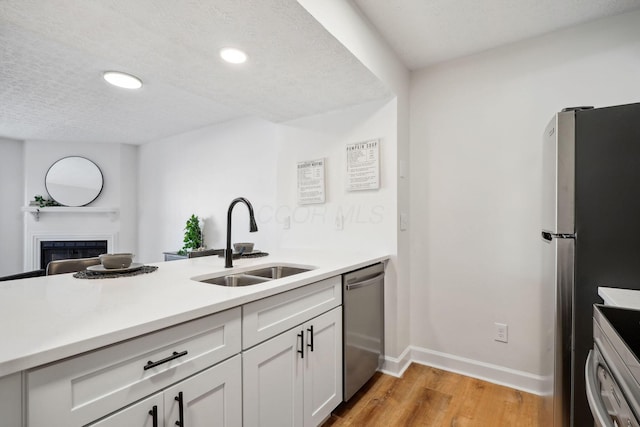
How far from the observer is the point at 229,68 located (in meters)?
1.85

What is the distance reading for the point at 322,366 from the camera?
156 cm

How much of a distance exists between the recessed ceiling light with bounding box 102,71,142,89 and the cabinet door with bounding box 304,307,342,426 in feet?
8.22

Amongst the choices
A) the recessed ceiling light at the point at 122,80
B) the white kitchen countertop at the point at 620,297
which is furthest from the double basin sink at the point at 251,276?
the recessed ceiling light at the point at 122,80

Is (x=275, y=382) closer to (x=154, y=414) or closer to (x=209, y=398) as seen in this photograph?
(x=209, y=398)

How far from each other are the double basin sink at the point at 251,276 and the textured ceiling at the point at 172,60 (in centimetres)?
119

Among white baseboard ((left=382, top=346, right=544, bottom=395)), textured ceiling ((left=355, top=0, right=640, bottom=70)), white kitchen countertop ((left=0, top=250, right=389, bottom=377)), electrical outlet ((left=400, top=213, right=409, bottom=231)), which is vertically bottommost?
white baseboard ((left=382, top=346, right=544, bottom=395))

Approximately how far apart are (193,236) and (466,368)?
318 centimetres

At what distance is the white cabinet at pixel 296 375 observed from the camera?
118cm

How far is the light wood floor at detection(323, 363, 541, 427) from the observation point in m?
1.71

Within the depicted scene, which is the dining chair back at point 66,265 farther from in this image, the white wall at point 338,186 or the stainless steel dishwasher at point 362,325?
the stainless steel dishwasher at point 362,325

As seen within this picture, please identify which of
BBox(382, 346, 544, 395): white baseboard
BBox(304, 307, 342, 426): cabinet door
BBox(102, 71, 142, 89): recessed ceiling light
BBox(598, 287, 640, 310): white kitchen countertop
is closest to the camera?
BBox(598, 287, 640, 310): white kitchen countertop

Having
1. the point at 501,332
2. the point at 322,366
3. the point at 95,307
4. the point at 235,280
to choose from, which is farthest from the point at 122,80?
the point at 501,332

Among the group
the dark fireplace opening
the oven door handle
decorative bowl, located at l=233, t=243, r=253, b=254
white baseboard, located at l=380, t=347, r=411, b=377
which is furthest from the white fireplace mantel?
the oven door handle

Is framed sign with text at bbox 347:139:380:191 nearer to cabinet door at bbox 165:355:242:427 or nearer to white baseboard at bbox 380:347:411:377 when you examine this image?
white baseboard at bbox 380:347:411:377
